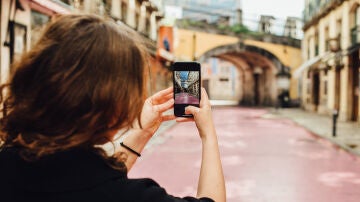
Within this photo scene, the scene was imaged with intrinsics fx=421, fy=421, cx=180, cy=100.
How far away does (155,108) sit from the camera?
1.69 meters

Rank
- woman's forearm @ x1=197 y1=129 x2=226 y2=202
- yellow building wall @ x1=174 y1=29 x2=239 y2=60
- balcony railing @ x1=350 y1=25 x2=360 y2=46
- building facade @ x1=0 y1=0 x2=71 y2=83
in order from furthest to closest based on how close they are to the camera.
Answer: yellow building wall @ x1=174 y1=29 x2=239 y2=60, balcony railing @ x1=350 y1=25 x2=360 y2=46, building facade @ x1=0 y1=0 x2=71 y2=83, woman's forearm @ x1=197 y1=129 x2=226 y2=202

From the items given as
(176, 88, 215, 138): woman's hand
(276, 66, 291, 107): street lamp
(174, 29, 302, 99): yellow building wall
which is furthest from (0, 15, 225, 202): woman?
(276, 66, 291, 107): street lamp

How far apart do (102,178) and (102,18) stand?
0.47 m

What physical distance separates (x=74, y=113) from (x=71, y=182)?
182mm

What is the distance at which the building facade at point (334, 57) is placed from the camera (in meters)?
19.1

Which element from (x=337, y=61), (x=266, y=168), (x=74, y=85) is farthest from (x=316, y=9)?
(x=74, y=85)

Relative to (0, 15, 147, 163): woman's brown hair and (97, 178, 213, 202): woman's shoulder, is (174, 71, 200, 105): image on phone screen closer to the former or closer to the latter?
(0, 15, 147, 163): woman's brown hair

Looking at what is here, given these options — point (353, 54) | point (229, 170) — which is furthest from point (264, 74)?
point (229, 170)

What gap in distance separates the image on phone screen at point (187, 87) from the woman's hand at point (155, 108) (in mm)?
34

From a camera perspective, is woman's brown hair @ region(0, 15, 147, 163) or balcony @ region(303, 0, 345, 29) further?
balcony @ region(303, 0, 345, 29)

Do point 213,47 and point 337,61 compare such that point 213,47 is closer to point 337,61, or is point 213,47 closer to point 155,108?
point 337,61

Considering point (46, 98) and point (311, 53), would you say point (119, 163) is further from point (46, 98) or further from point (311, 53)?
point (311, 53)

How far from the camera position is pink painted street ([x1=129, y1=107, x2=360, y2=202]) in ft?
19.2

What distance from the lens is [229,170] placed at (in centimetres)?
746
